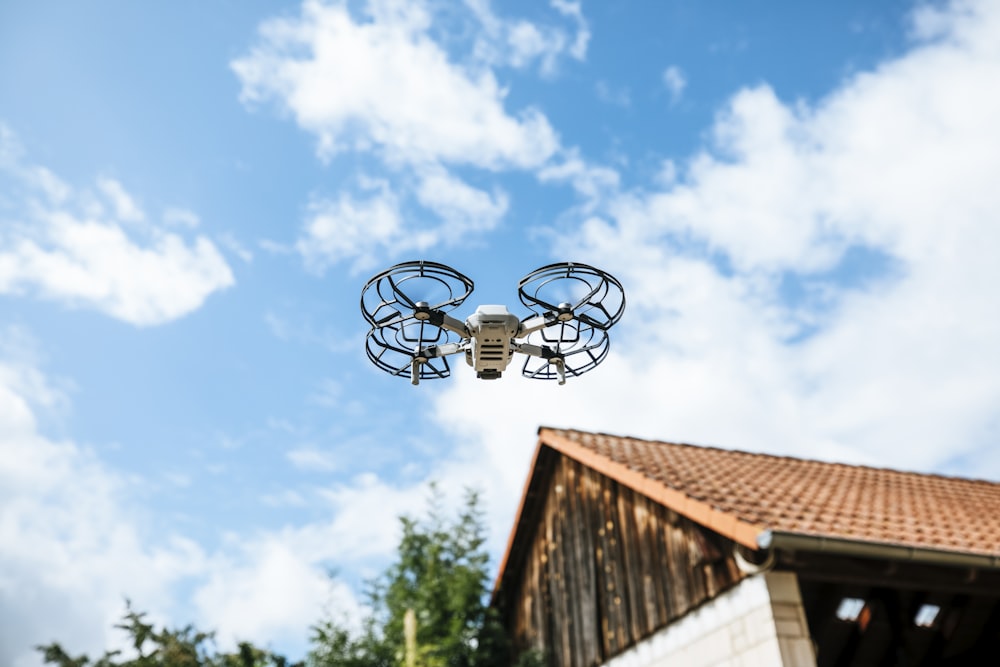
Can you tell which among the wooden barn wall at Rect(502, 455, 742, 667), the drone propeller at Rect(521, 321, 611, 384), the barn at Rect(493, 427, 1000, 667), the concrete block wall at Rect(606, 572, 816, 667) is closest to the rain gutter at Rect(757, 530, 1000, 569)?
the barn at Rect(493, 427, 1000, 667)

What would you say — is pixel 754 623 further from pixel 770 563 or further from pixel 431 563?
pixel 431 563

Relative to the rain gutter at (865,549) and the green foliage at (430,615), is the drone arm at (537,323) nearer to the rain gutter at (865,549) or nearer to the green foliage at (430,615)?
the rain gutter at (865,549)

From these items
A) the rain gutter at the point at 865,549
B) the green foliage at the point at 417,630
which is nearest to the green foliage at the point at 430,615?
the green foliage at the point at 417,630

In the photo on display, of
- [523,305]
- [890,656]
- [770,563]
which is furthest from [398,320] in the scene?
[890,656]

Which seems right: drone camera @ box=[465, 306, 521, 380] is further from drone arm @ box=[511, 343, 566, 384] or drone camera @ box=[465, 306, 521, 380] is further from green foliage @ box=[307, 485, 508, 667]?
green foliage @ box=[307, 485, 508, 667]

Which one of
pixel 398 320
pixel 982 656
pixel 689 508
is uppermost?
pixel 689 508

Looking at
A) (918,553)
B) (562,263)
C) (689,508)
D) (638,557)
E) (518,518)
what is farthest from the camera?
(518,518)
